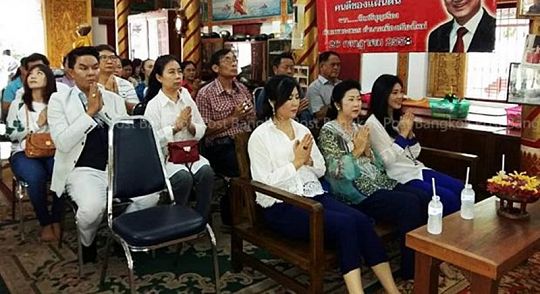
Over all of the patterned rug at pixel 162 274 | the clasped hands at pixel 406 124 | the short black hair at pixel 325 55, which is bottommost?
the patterned rug at pixel 162 274

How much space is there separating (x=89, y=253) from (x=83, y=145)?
0.65m

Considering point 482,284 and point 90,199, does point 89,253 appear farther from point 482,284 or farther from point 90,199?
point 482,284

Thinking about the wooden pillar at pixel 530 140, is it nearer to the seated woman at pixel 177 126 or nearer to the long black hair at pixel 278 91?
the long black hair at pixel 278 91

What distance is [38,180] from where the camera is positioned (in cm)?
314

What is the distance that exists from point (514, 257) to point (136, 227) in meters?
1.60

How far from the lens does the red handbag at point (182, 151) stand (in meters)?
2.96

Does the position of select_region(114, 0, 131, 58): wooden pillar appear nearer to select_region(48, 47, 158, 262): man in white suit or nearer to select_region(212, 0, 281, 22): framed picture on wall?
select_region(212, 0, 281, 22): framed picture on wall

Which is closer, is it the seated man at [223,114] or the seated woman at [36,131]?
the seated woman at [36,131]

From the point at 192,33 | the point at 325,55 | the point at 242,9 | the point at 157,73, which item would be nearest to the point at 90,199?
the point at 157,73

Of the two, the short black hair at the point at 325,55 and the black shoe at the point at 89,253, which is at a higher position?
the short black hair at the point at 325,55

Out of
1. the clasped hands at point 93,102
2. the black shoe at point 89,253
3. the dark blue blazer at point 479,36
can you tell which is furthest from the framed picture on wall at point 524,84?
the black shoe at point 89,253

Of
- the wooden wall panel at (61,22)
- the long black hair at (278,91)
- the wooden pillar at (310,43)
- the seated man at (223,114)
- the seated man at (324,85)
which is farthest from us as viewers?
the wooden wall panel at (61,22)

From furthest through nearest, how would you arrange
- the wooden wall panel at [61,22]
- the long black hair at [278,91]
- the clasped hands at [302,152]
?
the wooden wall panel at [61,22]
the long black hair at [278,91]
the clasped hands at [302,152]

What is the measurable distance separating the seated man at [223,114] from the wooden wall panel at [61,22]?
7.83m
